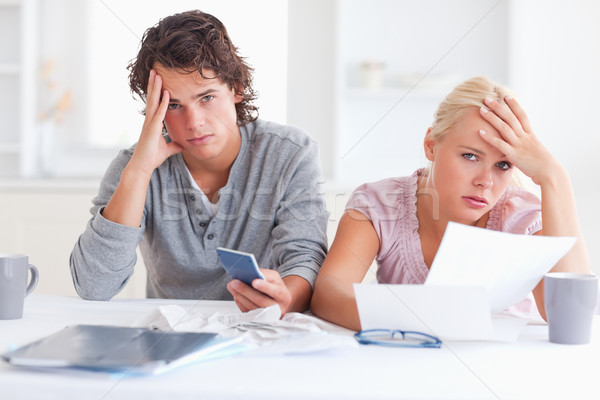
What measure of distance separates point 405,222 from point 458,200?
0.11m

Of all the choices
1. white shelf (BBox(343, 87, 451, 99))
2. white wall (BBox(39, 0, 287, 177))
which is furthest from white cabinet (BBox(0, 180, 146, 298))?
white shelf (BBox(343, 87, 451, 99))

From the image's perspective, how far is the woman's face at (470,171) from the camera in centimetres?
97

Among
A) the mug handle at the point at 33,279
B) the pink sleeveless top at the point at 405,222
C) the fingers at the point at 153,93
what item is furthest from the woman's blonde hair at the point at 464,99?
the mug handle at the point at 33,279

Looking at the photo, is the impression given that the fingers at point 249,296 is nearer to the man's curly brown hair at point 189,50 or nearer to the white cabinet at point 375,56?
the man's curly brown hair at point 189,50

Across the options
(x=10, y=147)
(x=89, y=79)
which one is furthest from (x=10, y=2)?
(x=10, y=147)

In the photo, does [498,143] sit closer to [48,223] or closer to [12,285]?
[12,285]

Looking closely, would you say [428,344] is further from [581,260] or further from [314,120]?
[314,120]

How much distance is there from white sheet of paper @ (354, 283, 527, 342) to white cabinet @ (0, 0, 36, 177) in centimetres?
199

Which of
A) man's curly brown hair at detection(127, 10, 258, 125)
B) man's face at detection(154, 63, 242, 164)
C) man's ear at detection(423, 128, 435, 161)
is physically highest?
man's curly brown hair at detection(127, 10, 258, 125)

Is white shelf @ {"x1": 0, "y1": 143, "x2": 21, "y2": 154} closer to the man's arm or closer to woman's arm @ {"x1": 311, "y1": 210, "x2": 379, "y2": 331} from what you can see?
the man's arm

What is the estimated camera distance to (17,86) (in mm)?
2430

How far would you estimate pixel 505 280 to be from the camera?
2.53ft

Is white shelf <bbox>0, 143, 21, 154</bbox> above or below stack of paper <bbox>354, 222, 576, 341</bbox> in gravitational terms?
above

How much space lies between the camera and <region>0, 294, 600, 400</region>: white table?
543mm
